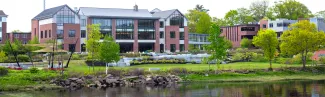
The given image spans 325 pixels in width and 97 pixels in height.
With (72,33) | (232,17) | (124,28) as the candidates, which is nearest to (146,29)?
(124,28)

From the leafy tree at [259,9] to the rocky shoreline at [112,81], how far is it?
81.6m

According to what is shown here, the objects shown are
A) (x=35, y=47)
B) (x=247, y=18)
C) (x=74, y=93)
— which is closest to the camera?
(x=74, y=93)

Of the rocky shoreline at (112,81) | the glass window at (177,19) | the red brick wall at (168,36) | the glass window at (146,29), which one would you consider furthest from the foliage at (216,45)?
the glass window at (177,19)

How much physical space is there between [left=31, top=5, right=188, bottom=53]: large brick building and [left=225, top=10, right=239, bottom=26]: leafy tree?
2754 centimetres

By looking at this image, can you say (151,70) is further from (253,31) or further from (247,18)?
(247,18)

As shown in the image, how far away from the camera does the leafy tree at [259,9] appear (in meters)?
125

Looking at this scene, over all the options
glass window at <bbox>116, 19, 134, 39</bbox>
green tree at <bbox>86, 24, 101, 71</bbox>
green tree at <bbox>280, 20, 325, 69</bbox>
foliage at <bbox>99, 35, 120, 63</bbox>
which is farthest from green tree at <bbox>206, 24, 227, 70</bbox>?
glass window at <bbox>116, 19, 134, 39</bbox>

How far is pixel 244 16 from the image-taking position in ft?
403

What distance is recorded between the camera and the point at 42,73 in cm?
4569

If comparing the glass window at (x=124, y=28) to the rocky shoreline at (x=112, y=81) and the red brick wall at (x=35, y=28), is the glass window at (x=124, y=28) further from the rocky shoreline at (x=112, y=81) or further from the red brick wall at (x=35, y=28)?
the rocky shoreline at (x=112, y=81)

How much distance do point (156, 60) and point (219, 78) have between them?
17090 millimetres

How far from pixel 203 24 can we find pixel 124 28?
27.9 metres

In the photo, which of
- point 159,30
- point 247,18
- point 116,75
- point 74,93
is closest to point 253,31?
point 247,18

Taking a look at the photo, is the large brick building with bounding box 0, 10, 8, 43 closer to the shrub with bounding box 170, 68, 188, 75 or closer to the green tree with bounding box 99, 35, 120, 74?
the green tree with bounding box 99, 35, 120, 74
